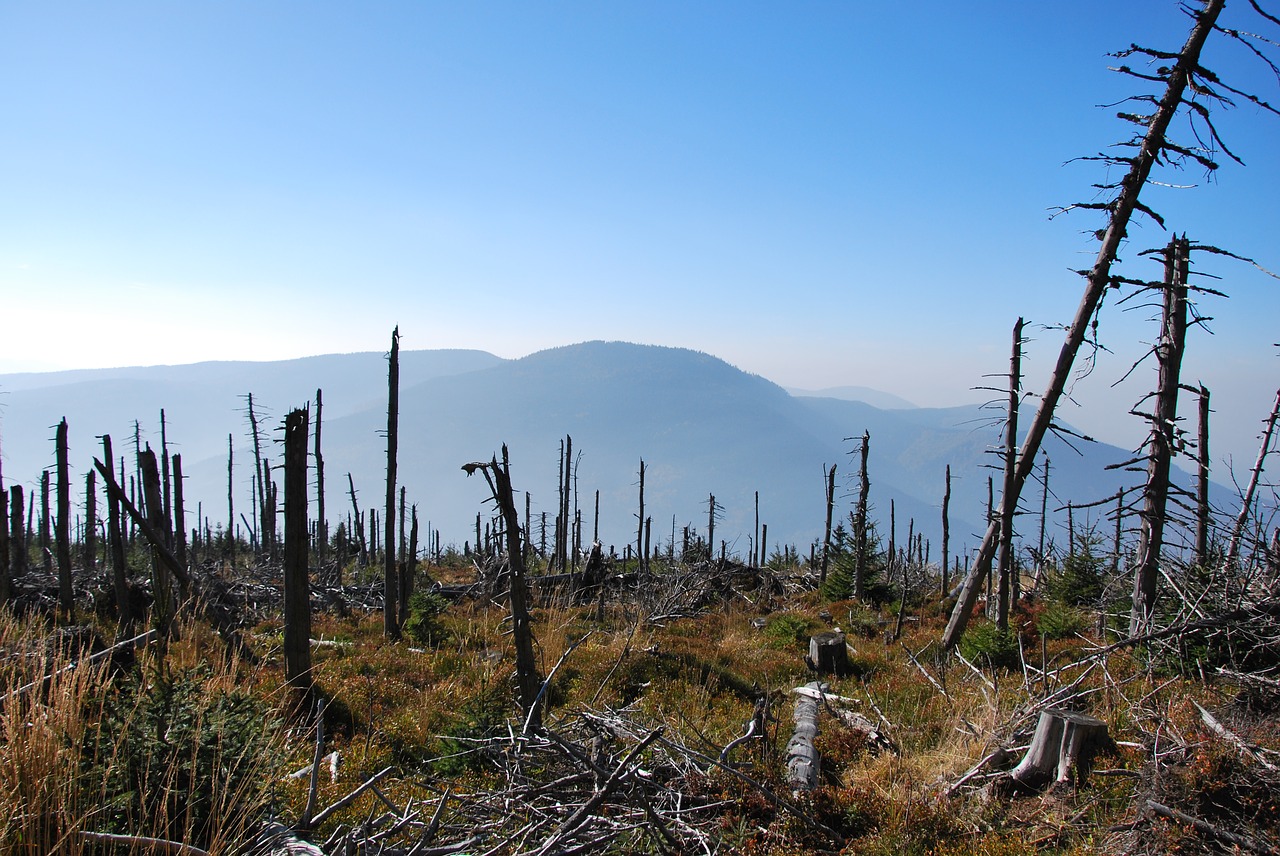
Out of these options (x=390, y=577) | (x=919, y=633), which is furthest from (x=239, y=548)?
(x=919, y=633)

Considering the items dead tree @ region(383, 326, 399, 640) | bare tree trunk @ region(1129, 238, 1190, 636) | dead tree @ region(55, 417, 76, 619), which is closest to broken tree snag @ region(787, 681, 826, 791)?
bare tree trunk @ region(1129, 238, 1190, 636)

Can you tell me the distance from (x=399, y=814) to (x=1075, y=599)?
19737mm

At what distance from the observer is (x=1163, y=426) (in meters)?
10.0

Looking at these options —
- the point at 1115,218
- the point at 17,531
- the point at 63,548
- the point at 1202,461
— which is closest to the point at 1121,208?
the point at 1115,218

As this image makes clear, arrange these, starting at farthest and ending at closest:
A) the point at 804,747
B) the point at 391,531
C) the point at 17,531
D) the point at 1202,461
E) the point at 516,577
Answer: the point at 17,531 < the point at 391,531 < the point at 1202,461 < the point at 516,577 < the point at 804,747

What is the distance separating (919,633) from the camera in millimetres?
16000

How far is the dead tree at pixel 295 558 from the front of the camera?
867 cm

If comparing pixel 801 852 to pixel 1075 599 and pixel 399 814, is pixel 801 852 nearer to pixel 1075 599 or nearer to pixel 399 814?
pixel 399 814

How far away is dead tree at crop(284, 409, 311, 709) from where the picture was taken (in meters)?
8.67

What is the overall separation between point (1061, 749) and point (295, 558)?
8.94 metres

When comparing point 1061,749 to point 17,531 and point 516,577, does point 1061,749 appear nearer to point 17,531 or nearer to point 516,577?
point 516,577

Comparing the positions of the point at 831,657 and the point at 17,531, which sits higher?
the point at 831,657

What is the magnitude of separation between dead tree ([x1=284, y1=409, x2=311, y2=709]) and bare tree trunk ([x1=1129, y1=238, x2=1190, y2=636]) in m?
11.9

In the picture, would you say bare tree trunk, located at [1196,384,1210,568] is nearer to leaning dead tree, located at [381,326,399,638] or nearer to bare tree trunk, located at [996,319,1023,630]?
bare tree trunk, located at [996,319,1023,630]
